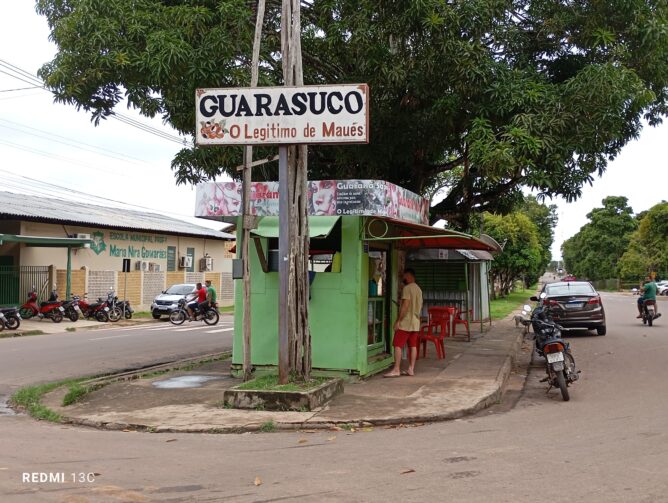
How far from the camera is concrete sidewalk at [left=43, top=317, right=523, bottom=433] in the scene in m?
7.81

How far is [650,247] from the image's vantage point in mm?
60188

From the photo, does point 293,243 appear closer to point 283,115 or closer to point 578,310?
point 283,115

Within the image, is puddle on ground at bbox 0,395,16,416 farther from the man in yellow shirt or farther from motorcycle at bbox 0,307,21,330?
motorcycle at bbox 0,307,21,330

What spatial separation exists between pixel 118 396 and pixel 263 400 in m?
2.55

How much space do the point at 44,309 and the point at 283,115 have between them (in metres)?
19.5

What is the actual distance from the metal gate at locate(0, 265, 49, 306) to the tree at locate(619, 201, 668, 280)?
48339 millimetres

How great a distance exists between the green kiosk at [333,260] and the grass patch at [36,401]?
296cm

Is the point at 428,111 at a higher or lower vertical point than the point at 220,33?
lower

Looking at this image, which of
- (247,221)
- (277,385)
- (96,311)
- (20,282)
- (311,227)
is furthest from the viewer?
(96,311)

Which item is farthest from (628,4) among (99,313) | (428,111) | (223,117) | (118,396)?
(99,313)

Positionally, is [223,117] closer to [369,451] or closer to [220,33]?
[220,33]

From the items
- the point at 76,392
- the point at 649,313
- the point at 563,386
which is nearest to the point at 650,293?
the point at 649,313

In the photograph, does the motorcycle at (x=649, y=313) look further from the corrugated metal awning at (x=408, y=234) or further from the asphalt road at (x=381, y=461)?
the asphalt road at (x=381, y=461)

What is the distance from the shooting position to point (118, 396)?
9.66 m
